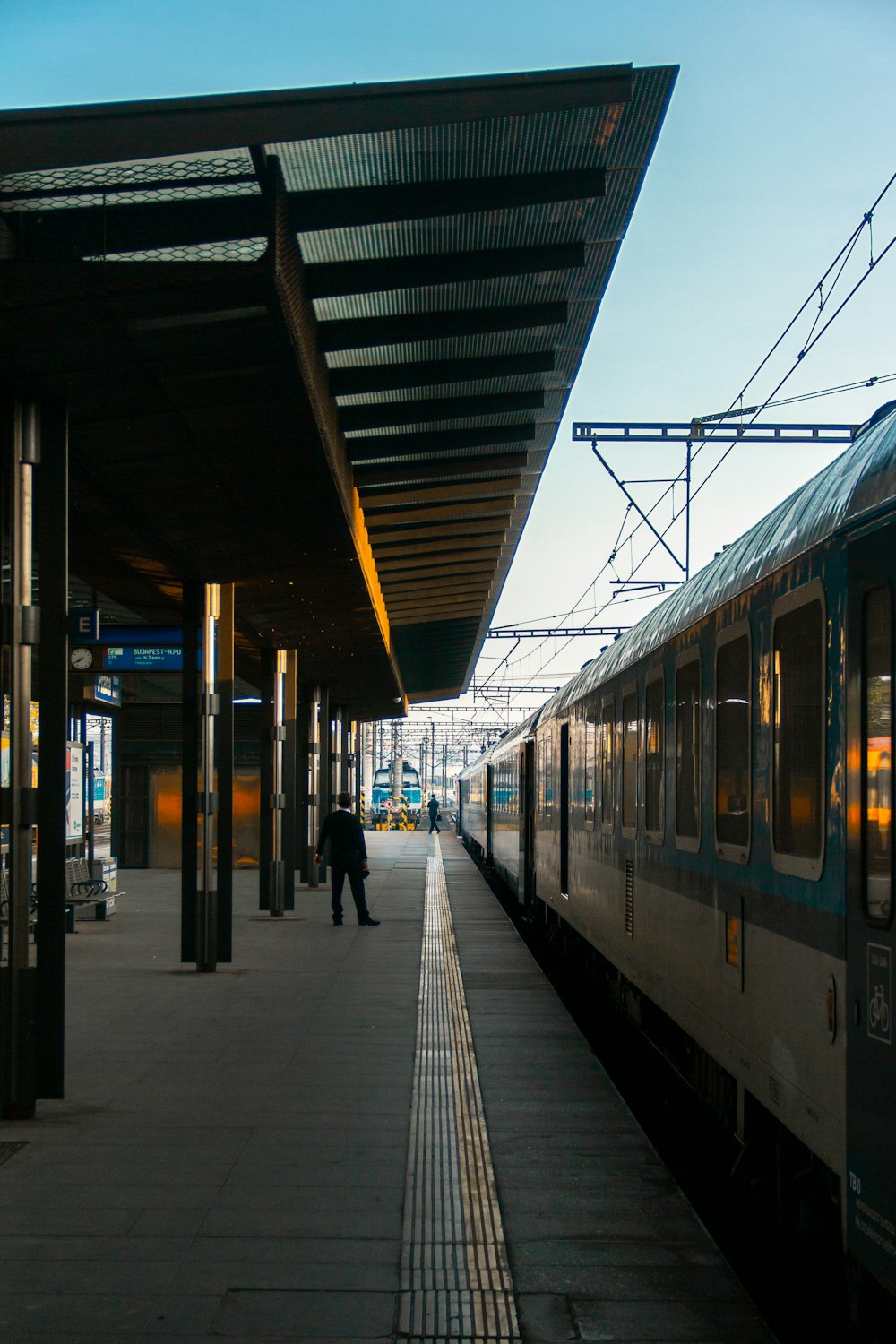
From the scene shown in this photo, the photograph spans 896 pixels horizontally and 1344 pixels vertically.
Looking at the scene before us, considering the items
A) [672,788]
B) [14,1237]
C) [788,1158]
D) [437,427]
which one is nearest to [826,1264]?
[788,1158]

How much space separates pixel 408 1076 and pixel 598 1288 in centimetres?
359

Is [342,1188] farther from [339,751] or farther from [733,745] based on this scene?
[339,751]

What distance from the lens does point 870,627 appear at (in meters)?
3.98

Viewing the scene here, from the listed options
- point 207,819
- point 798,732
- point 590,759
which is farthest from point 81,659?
point 798,732

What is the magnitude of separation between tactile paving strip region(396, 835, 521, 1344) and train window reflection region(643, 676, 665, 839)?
1854 millimetres

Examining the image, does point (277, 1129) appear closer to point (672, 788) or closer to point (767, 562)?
point (672, 788)

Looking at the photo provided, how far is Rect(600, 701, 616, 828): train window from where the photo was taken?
32.6 feet

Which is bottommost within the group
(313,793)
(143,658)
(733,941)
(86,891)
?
(86,891)

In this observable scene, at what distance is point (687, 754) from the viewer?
22.8 feet

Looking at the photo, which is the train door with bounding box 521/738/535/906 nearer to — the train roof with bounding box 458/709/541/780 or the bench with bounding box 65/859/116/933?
the train roof with bounding box 458/709/541/780

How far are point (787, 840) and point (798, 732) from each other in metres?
0.42

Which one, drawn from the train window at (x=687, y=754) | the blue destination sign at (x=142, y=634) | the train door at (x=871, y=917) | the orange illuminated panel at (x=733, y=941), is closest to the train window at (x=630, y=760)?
the train window at (x=687, y=754)

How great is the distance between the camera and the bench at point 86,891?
59.7 ft

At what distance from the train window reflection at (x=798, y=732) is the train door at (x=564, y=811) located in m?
7.97
